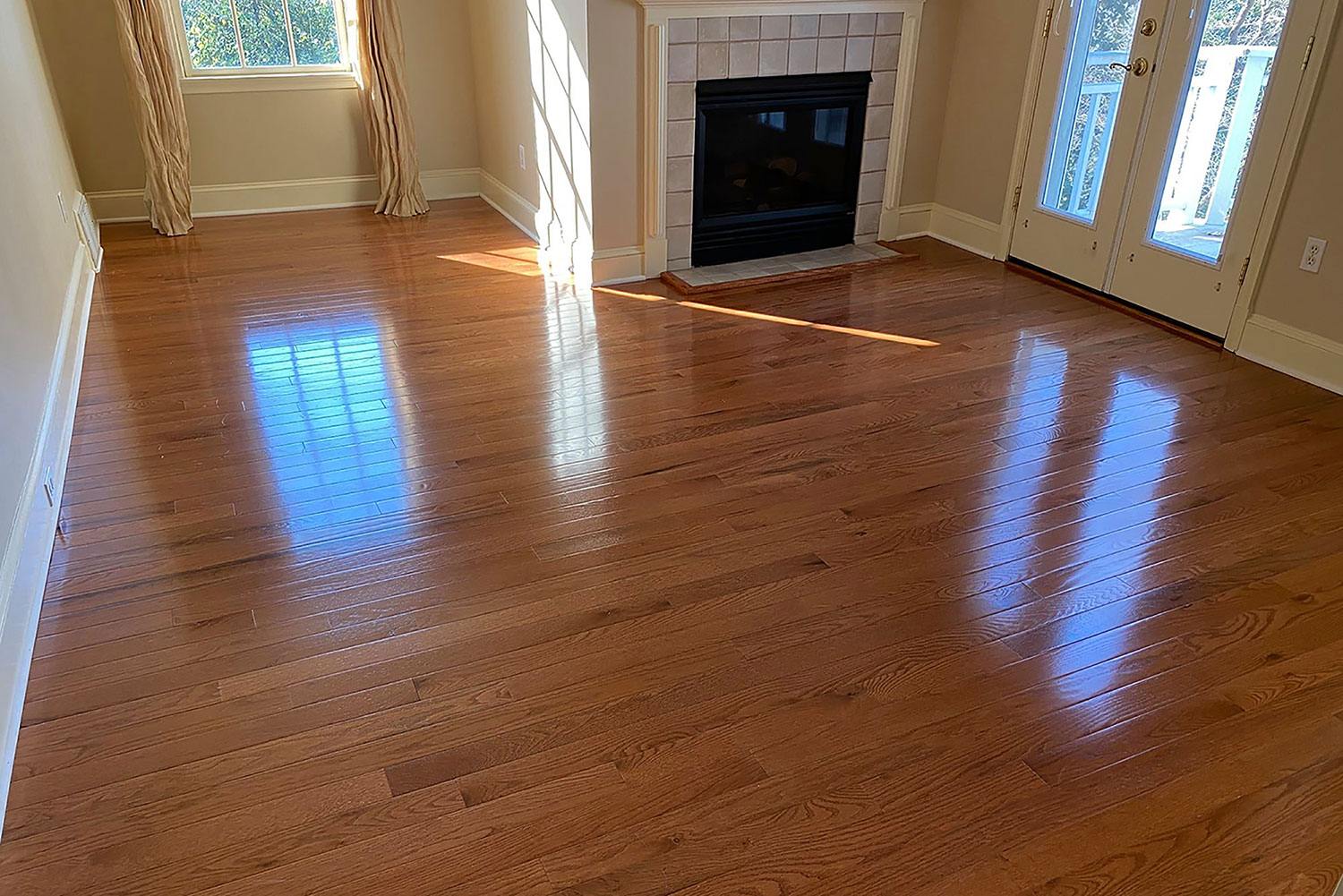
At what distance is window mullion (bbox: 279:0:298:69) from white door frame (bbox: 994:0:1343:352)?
389 cm

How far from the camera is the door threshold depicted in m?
3.80

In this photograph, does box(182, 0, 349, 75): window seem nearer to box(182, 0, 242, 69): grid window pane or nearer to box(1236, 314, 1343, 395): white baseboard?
box(182, 0, 242, 69): grid window pane

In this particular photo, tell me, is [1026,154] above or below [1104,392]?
above

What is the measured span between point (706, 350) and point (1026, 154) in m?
2.00

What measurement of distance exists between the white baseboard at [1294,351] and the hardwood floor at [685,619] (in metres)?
0.09

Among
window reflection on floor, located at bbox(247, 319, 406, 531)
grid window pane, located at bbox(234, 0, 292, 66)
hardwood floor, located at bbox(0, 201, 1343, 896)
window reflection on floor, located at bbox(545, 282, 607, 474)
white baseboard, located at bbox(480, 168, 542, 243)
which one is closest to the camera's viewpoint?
hardwood floor, located at bbox(0, 201, 1343, 896)

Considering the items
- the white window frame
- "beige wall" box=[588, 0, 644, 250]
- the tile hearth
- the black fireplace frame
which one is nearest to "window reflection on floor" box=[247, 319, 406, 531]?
"beige wall" box=[588, 0, 644, 250]

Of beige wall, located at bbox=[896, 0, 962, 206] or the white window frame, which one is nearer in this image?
beige wall, located at bbox=[896, 0, 962, 206]

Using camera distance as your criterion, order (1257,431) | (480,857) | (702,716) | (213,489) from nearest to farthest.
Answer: (480,857) < (702,716) < (213,489) < (1257,431)

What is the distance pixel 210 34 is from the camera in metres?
5.16

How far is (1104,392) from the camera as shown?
338 cm

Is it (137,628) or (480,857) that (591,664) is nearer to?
(480,857)

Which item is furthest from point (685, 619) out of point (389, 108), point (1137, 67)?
point (389, 108)

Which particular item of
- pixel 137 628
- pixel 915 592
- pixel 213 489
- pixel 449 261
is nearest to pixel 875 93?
pixel 449 261
